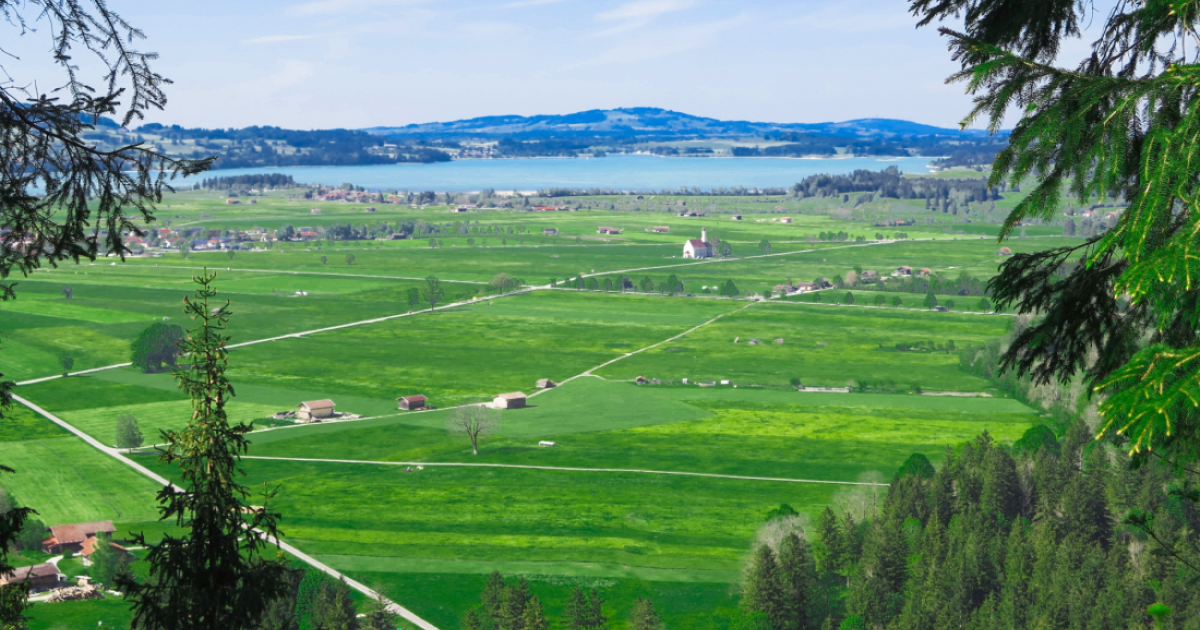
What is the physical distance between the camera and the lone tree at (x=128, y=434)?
8444 centimetres

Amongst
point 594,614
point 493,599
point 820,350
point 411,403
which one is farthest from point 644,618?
point 820,350

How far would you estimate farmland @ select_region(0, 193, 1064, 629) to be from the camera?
64.8 metres

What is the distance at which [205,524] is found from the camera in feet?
40.9

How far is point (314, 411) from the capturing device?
316 feet

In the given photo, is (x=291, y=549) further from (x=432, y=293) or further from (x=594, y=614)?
(x=432, y=293)

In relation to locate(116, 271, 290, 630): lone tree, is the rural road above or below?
below

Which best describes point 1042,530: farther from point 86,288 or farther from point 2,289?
point 86,288

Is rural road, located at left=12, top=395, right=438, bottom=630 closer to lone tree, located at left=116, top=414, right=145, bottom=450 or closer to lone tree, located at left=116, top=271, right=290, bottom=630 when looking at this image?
lone tree, located at left=116, top=414, right=145, bottom=450

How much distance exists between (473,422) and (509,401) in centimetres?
1011

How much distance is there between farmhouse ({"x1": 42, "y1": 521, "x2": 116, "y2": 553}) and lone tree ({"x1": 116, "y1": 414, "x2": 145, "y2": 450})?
738 inches

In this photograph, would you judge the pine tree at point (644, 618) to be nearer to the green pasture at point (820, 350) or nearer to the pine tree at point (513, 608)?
the pine tree at point (513, 608)

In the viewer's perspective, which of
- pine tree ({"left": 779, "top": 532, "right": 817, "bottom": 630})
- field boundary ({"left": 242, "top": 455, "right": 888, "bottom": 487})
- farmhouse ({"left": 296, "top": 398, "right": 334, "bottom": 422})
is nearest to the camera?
pine tree ({"left": 779, "top": 532, "right": 817, "bottom": 630})

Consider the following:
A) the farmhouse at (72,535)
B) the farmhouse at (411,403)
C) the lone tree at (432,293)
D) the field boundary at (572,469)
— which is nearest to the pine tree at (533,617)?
the field boundary at (572,469)

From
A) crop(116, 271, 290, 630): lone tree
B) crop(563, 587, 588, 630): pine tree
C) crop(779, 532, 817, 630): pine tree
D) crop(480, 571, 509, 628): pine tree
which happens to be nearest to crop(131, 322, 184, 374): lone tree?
crop(480, 571, 509, 628): pine tree
